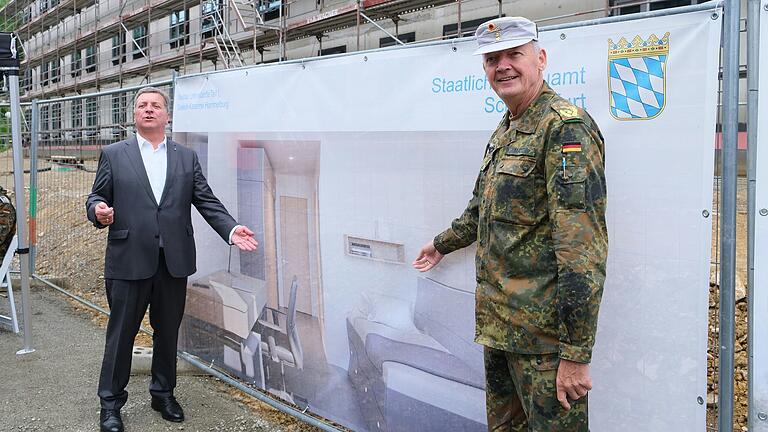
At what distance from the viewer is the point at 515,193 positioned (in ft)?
6.40

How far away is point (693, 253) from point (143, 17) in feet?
82.6

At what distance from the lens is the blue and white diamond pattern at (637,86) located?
6.64 feet

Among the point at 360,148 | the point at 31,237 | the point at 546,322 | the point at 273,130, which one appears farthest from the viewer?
the point at 31,237

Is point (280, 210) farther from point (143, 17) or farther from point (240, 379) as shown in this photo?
point (143, 17)

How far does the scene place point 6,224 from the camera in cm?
552

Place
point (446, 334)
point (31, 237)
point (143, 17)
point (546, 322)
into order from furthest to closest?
1. point (143, 17)
2. point (31, 237)
3. point (446, 334)
4. point (546, 322)

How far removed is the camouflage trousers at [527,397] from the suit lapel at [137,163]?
84.7 inches

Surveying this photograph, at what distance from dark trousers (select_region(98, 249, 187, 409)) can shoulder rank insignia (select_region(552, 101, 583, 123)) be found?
2414 mm

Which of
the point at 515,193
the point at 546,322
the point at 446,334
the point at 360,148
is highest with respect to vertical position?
the point at 360,148

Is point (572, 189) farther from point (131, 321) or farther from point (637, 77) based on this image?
point (131, 321)

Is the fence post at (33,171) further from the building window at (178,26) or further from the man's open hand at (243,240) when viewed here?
the building window at (178,26)

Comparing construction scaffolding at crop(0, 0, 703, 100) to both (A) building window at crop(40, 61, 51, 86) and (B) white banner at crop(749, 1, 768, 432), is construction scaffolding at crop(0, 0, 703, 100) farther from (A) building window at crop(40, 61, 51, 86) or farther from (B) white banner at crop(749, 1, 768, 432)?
(B) white banner at crop(749, 1, 768, 432)

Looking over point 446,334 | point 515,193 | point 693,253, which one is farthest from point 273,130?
point 693,253

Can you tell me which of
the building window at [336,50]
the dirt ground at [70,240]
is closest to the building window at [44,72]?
the building window at [336,50]
